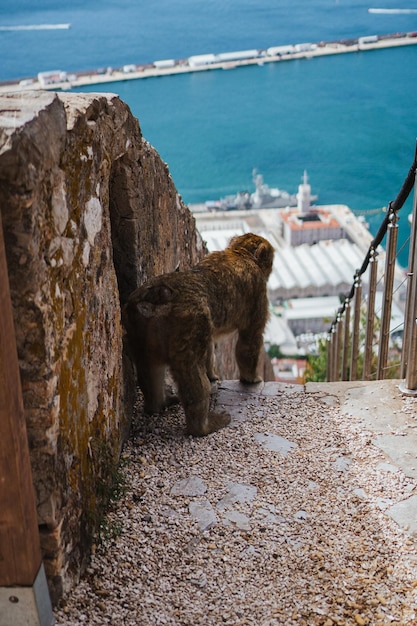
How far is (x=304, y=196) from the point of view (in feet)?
93.4

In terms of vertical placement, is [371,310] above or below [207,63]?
below

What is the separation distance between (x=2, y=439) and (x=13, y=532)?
0.26m

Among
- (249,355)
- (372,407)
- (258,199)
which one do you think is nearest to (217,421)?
(249,355)

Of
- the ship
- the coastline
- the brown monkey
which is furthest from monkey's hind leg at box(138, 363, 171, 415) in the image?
the ship

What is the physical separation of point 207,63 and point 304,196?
16.2m

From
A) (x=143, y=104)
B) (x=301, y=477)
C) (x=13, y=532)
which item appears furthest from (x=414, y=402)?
(x=143, y=104)

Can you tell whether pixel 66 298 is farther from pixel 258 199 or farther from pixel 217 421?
pixel 258 199

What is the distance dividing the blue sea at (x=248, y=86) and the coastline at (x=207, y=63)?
15 centimetres

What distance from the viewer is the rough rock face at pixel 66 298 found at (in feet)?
5.65

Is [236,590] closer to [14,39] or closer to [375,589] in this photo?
[375,589]

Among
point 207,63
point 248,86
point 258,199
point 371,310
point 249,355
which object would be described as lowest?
point 258,199

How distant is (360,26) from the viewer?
1046 cm

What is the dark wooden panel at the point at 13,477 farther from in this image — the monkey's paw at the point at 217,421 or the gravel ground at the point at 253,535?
the monkey's paw at the point at 217,421

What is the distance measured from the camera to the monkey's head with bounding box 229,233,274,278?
3.75m
